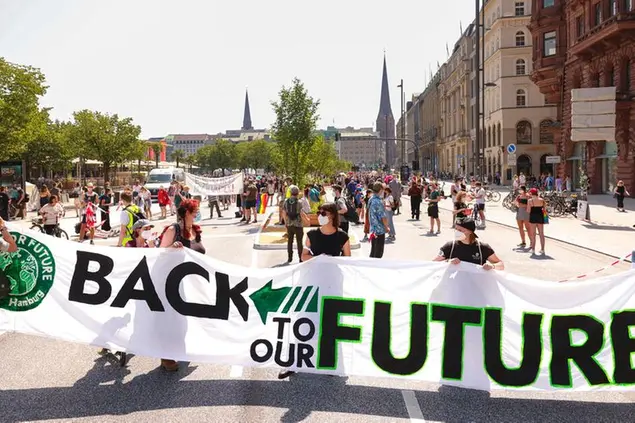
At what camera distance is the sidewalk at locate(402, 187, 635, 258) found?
57.9ft

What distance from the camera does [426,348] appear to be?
19.8 ft

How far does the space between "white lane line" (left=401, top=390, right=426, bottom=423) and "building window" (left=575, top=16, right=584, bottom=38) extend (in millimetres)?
44003

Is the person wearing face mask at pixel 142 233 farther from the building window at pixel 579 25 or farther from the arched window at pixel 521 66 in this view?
the arched window at pixel 521 66

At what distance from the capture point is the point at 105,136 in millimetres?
63719

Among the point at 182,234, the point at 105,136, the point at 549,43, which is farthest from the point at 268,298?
the point at 105,136

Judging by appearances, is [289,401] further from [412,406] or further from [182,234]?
[182,234]

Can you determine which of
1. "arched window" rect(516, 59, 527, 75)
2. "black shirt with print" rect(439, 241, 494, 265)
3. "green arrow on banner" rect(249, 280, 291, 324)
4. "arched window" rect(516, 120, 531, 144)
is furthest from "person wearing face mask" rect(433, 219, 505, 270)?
"arched window" rect(516, 59, 527, 75)

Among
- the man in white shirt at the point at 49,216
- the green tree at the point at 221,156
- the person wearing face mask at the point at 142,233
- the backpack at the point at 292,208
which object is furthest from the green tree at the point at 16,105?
the green tree at the point at 221,156

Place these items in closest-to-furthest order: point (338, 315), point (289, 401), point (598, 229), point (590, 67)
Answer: point (289, 401) → point (338, 315) → point (598, 229) → point (590, 67)

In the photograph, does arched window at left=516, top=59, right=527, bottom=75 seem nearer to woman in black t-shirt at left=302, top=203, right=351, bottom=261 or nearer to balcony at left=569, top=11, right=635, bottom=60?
balcony at left=569, top=11, right=635, bottom=60

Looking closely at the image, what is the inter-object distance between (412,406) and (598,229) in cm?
1904

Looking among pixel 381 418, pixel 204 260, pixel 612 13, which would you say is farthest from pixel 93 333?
pixel 612 13

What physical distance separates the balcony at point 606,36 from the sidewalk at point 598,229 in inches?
419

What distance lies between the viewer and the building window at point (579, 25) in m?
44.5
